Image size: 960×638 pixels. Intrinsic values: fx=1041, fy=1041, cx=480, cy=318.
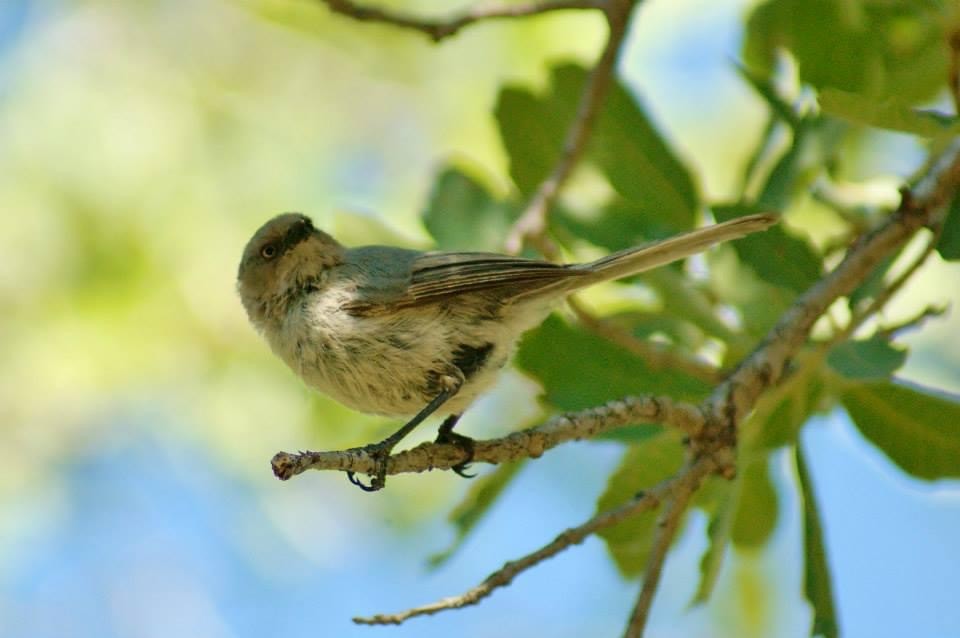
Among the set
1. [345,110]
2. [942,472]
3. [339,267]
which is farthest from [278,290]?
[345,110]

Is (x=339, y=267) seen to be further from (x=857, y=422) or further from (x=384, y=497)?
(x=384, y=497)

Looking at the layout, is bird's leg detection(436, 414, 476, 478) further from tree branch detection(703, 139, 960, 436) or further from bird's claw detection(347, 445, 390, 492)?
tree branch detection(703, 139, 960, 436)

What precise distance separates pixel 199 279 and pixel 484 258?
2.64 meters

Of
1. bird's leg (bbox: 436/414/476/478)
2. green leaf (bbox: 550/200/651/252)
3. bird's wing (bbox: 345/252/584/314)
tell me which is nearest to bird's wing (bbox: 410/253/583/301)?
bird's wing (bbox: 345/252/584/314)

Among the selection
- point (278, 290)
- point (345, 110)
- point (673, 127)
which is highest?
point (345, 110)

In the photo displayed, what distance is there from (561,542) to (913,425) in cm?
126

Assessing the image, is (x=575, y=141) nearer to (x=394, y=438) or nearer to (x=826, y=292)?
(x=826, y=292)

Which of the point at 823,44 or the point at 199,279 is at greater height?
the point at 823,44

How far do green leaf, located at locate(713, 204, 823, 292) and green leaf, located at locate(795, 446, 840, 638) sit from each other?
0.55m

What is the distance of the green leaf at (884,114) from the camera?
266cm

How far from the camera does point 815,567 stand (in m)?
3.20

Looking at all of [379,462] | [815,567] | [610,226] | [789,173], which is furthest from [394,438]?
[789,173]

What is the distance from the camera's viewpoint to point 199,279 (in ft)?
18.9

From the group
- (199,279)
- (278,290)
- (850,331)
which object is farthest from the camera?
(199,279)
